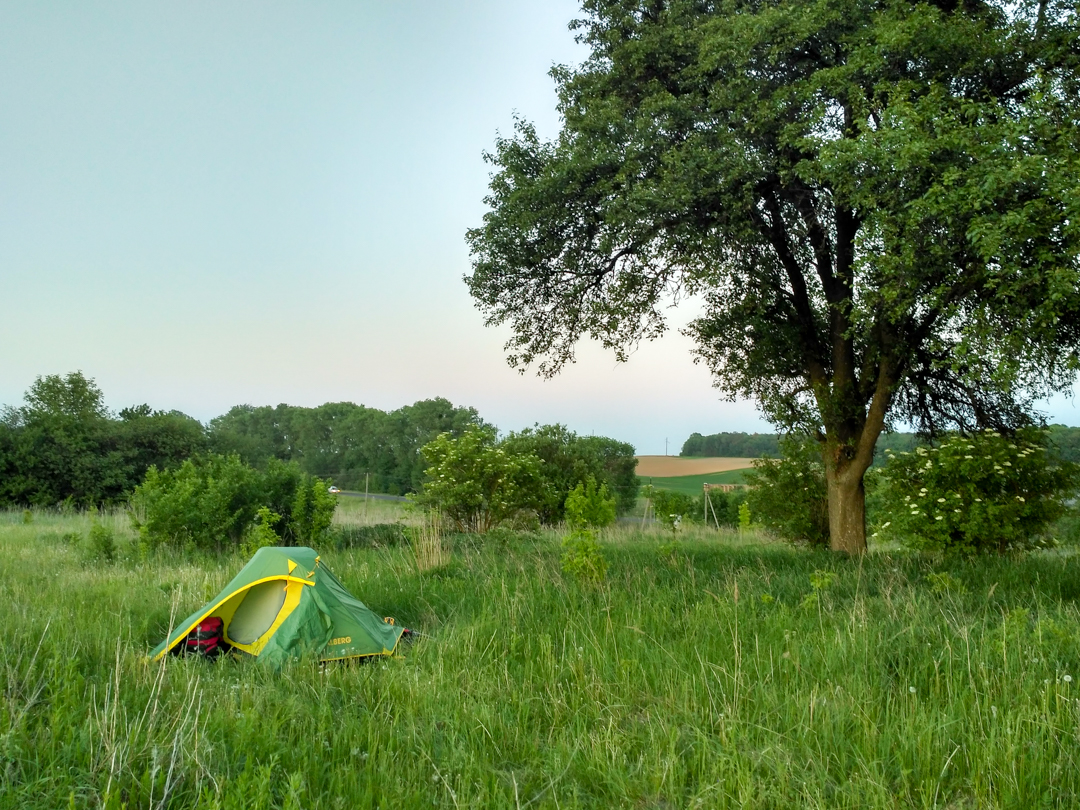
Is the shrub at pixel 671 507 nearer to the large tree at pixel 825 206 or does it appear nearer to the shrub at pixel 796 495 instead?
the shrub at pixel 796 495

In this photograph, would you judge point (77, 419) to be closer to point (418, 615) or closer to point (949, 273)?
point (418, 615)

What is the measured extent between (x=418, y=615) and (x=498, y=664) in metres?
2.33

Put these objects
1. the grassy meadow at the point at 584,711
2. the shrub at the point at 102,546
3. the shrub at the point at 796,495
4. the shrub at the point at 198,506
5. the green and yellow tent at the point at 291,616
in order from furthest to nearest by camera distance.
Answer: the shrub at the point at 796,495 → the shrub at the point at 198,506 → the shrub at the point at 102,546 → the green and yellow tent at the point at 291,616 → the grassy meadow at the point at 584,711

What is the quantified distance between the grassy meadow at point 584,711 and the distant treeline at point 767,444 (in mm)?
5843

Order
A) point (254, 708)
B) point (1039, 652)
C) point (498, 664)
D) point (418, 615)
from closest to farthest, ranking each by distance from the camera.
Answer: point (254, 708), point (1039, 652), point (498, 664), point (418, 615)

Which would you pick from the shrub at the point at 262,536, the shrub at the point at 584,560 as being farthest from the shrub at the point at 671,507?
the shrub at the point at 584,560

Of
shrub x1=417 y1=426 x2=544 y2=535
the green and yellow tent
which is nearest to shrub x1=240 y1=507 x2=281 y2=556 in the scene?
the green and yellow tent

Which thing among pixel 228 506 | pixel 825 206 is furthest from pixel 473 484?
pixel 825 206

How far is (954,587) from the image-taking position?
7.19 metres

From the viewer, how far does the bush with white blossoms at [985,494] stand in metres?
9.40

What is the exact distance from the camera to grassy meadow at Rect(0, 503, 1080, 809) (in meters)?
3.13

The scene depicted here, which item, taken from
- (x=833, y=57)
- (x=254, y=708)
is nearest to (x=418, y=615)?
(x=254, y=708)

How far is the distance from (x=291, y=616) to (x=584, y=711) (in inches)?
108

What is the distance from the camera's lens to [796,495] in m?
13.2
